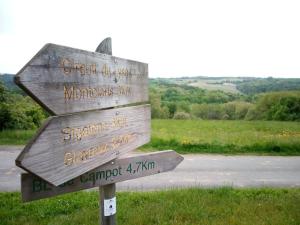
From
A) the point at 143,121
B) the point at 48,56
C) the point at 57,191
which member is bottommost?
the point at 57,191

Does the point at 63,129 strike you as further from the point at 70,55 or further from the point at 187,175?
the point at 187,175

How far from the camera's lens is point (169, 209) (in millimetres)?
5512

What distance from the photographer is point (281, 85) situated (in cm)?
7056

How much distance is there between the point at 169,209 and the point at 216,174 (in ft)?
14.2

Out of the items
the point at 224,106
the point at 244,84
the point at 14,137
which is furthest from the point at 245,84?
the point at 14,137

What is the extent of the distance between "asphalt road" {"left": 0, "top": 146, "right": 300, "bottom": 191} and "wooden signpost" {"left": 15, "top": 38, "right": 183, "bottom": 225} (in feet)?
15.3

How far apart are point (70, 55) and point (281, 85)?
7303cm

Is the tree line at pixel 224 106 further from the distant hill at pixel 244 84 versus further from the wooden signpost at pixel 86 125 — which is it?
the wooden signpost at pixel 86 125

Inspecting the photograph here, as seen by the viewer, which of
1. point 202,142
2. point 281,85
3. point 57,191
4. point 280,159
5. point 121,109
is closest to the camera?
point 57,191

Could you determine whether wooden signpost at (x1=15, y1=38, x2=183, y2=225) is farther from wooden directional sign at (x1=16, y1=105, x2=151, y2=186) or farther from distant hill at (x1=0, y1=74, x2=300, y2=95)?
distant hill at (x1=0, y1=74, x2=300, y2=95)

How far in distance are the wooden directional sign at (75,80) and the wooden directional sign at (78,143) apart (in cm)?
8

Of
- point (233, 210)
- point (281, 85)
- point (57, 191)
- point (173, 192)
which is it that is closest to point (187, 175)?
point (173, 192)

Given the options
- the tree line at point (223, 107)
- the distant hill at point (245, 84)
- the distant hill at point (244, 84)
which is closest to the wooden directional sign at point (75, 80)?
the tree line at point (223, 107)

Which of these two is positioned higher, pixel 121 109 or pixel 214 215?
pixel 121 109
